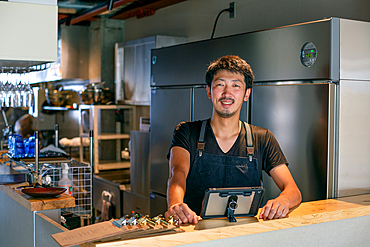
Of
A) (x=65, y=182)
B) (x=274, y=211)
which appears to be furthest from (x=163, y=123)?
(x=274, y=211)

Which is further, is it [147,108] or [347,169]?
[147,108]

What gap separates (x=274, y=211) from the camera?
1688mm

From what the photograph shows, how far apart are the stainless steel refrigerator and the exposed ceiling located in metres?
2.05

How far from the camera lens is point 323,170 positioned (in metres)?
2.40

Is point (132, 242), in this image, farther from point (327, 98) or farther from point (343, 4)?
point (343, 4)

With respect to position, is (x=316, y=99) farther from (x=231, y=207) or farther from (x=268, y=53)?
(x=231, y=207)

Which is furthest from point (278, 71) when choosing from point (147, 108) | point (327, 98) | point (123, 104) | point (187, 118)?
point (123, 104)

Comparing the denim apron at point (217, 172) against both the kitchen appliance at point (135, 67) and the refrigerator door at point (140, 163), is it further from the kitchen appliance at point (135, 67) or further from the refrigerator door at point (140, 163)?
the kitchen appliance at point (135, 67)

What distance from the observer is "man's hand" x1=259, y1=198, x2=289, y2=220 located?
5.49 feet

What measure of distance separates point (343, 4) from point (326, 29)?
0.74 meters

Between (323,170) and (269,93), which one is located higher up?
(269,93)

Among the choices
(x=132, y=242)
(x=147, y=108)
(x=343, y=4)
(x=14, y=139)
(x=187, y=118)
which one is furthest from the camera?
(x=147, y=108)

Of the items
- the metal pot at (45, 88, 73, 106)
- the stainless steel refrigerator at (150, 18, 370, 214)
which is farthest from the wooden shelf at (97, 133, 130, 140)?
the stainless steel refrigerator at (150, 18, 370, 214)

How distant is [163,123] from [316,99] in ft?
4.98
